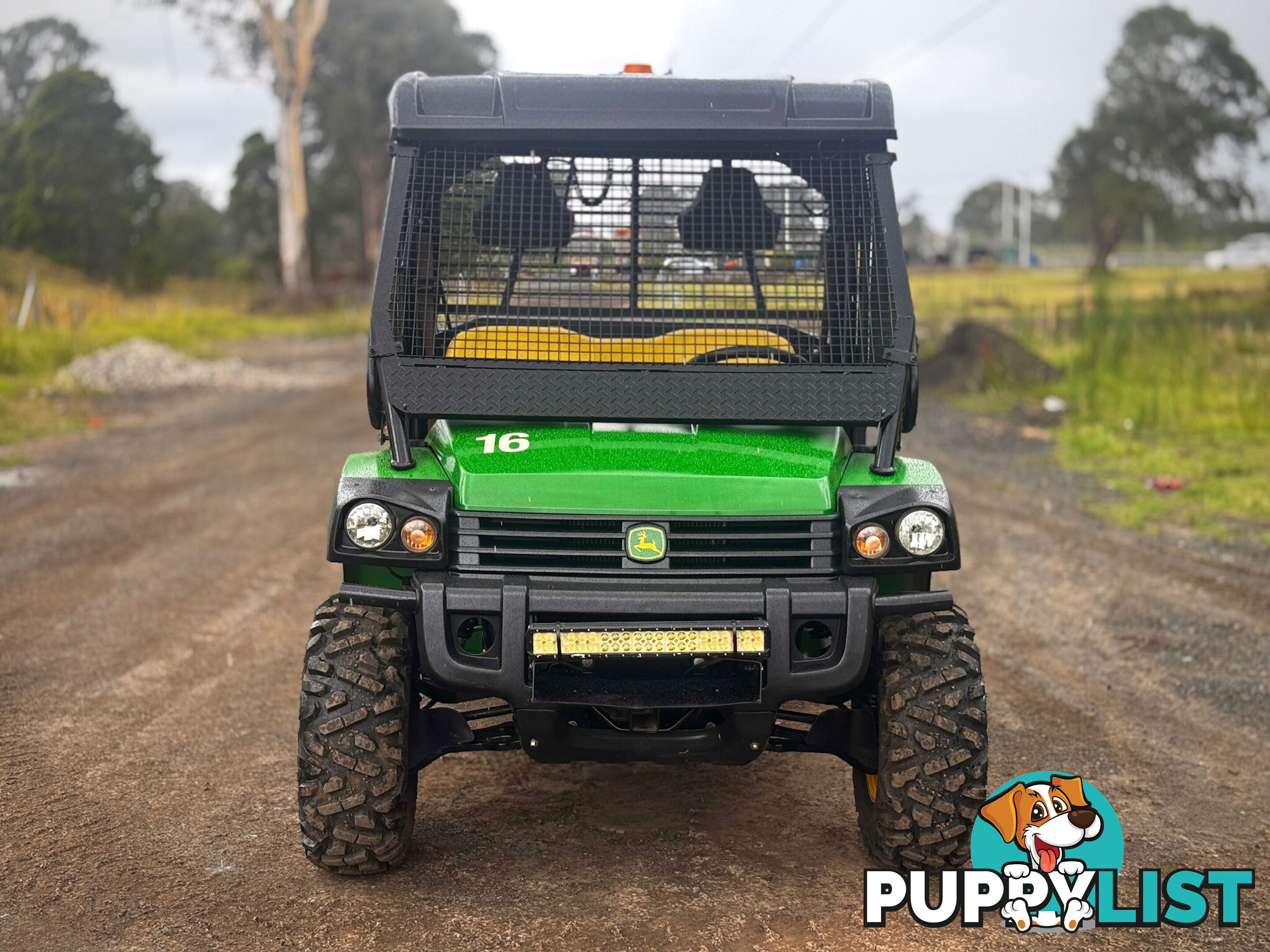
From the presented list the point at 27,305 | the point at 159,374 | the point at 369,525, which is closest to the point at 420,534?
the point at 369,525

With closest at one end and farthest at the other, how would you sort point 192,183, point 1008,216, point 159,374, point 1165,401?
point 1165,401, point 159,374, point 192,183, point 1008,216

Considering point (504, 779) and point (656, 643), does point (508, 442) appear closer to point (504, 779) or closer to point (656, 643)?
point (656, 643)

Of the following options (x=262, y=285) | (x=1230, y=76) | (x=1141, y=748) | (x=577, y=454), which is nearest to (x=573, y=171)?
(x=577, y=454)

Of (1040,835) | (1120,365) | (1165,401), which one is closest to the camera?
(1040,835)

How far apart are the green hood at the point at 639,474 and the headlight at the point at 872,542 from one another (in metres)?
0.13

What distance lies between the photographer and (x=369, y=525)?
13.7 feet

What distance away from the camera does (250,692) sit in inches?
249

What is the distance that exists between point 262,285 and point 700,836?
45.2 metres

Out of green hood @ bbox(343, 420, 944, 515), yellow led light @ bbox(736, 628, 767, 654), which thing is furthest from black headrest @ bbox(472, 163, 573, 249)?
yellow led light @ bbox(736, 628, 767, 654)

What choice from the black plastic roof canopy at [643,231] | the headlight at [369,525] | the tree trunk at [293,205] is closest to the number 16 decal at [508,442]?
the black plastic roof canopy at [643,231]

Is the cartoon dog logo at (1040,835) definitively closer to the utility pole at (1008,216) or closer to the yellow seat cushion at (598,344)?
the yellow seat cushion at (598,344)

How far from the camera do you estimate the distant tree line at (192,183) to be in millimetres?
31812

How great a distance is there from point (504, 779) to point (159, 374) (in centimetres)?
1589

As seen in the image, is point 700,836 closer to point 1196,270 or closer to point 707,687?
point 707,687
